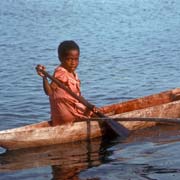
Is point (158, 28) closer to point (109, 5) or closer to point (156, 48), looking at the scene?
point (156, 48)

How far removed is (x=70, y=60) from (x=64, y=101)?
56 centimetres

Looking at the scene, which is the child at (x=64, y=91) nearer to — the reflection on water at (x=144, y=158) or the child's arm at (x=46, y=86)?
the child's arm at (x=46, y=86)

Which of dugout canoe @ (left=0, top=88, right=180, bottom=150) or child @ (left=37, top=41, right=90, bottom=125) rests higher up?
child @ (left=37, top=41, right=90, bottom=125)

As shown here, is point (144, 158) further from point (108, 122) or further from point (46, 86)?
point (46, 86)

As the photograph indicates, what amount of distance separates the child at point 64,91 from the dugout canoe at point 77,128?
0.54 feet

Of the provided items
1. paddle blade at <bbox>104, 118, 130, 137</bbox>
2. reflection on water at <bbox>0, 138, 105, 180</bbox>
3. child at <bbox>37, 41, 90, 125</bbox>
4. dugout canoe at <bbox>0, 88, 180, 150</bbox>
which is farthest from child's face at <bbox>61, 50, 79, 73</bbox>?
reflection on water at <bbox>0, 138, 105, 180</bbox>

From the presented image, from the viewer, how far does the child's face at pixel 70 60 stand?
6.92 metres

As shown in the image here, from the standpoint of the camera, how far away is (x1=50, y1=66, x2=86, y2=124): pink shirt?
697cm

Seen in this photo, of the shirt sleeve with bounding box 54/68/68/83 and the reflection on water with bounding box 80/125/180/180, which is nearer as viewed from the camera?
the reflection on water with bounding box 80/125/180/180

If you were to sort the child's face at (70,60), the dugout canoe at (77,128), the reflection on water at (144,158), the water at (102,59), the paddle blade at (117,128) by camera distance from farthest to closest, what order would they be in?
1. the paddle blade at (117,128)
2. the child's face at (70,60)
3. the dugout canoe at (77,128)
4. the water at (102,59)
5. the reflection on water at (144,158)

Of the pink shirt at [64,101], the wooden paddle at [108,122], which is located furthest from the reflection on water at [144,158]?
the pink shirt at [64,101]

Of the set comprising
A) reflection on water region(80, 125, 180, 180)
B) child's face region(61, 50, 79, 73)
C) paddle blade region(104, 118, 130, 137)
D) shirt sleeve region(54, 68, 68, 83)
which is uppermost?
child's face region(61, 50, 79, 73)

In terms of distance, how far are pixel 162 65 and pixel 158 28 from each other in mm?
7734

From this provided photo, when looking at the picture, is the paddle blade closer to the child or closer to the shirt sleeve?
the child
